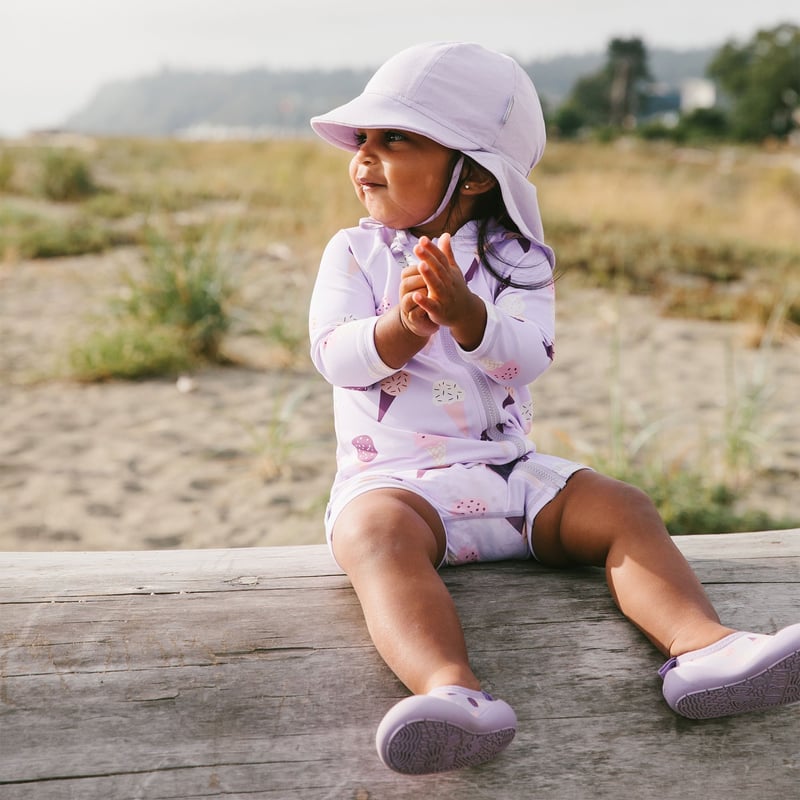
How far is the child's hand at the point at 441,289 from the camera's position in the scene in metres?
1.61

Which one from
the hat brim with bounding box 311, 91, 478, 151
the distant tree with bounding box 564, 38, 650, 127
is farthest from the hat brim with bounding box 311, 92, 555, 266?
the distant tree with bounding box 564, 38, 650, 127

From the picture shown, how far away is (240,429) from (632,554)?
316cm

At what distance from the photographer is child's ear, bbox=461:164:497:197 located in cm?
195

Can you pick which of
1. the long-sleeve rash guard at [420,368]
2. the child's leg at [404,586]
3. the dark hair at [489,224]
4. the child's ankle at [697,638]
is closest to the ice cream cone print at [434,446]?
the long-sleeve rash guard at [420,368]

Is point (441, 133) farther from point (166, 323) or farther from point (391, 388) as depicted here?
point (166, 323)

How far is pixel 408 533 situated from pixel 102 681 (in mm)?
572

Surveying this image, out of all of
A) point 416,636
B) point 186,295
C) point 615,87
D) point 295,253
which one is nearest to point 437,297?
point 416,636

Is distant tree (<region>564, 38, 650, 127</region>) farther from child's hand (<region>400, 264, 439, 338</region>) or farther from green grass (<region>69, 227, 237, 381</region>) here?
child's hand (<region>400, 264, 439, 338</region>)

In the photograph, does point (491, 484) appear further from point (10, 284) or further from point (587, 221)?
point (587, 221)

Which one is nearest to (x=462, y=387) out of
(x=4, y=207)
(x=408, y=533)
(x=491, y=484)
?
(x=491, y=484)

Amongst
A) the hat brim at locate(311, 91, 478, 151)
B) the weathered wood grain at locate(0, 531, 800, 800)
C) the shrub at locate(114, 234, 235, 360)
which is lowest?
the shrub at locate(114, 234, 235, 360)

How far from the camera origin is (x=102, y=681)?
156 cm

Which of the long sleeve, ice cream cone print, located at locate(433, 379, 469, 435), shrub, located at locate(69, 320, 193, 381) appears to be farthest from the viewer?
shrub, located at locate(69, 320, 193, 381)

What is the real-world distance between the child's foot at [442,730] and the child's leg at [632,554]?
15.3 inches
